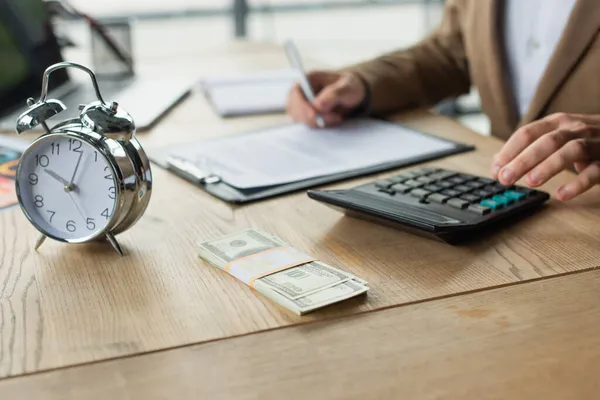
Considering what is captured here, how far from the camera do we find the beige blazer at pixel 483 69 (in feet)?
3.78

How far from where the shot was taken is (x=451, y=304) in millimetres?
636

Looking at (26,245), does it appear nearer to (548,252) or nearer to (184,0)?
(548,252)

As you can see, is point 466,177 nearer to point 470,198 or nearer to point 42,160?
point 470,198

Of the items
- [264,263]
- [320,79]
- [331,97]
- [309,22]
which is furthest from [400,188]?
Answer: [309,22]

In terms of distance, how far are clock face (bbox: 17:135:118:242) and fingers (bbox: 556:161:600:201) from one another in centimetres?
51

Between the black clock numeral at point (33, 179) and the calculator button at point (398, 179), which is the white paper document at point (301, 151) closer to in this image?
the calculator button at point (398, 179)

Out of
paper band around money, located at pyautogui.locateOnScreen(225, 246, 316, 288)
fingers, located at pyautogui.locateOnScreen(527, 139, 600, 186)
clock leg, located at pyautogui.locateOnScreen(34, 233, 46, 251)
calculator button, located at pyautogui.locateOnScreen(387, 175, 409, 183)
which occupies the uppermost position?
fingers, located at pyautogui.locateOnScreen(527, 139, 600, 186)

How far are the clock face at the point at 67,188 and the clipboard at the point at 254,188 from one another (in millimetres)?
201

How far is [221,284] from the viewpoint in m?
0.68

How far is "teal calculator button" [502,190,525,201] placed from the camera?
0.84 metres

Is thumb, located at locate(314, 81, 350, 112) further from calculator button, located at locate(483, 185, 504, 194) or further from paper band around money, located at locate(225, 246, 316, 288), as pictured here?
paper band around money, located at locate(225, 246, 316, 288)

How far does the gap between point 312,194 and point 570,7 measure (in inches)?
24.7

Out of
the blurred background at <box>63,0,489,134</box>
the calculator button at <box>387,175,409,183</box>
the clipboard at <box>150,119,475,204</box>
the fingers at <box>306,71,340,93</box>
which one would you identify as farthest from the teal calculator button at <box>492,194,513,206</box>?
the blurred background at <box>63,0,489,134</box>

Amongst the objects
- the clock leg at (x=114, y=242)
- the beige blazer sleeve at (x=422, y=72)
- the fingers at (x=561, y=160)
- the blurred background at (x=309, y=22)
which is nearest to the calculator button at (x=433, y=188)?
the fingers at (x=561, y=160)
